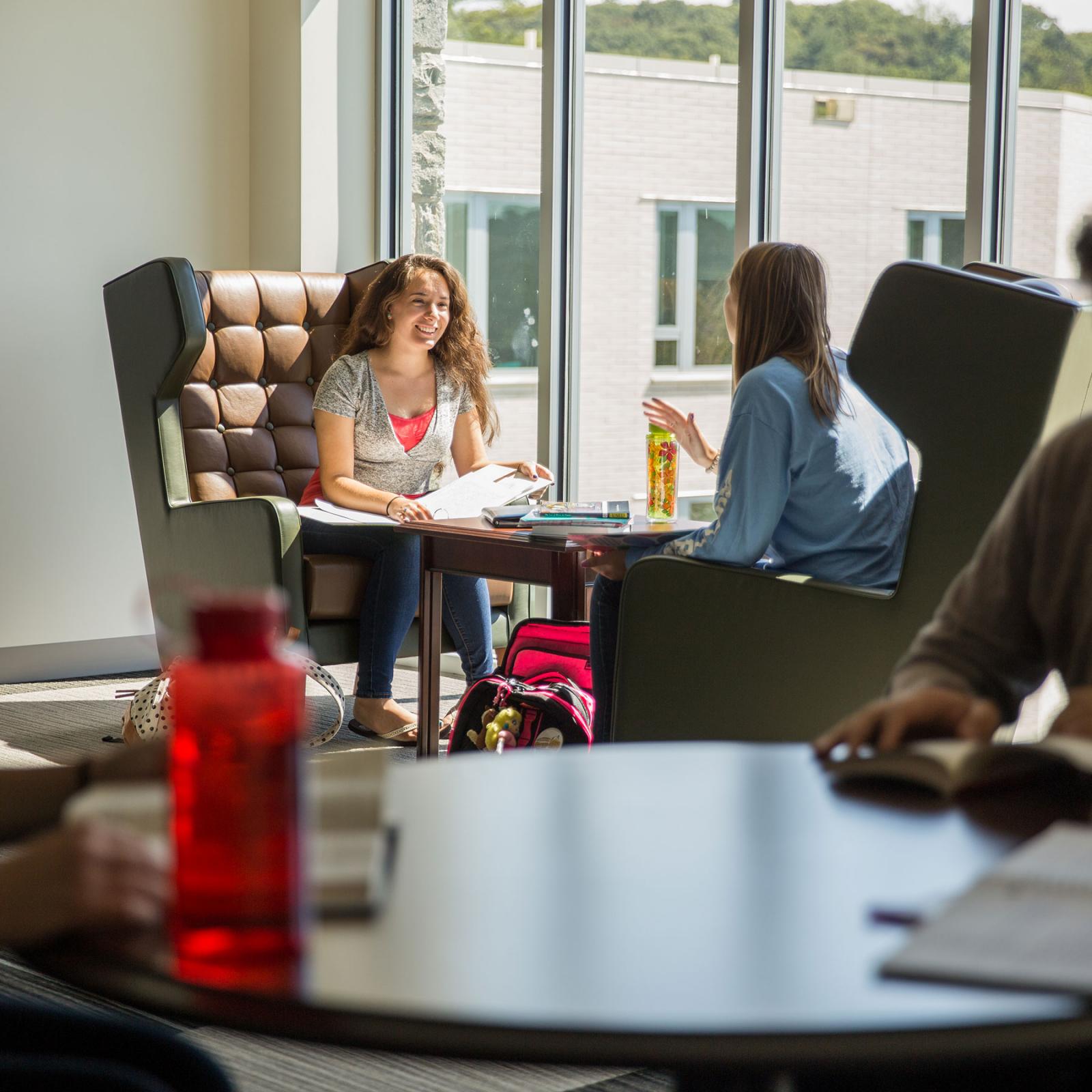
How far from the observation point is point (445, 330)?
3.99 metres

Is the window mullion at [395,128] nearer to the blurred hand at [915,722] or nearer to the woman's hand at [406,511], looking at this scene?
the woman's hand at [406,511]

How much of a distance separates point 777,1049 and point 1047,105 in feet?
10.5

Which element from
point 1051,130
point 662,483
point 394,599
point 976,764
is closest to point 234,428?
point 394,599

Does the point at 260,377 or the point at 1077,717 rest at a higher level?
the point at 260,377

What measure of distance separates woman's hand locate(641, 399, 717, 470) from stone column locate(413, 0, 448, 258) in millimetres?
2200

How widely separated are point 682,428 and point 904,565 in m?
0.94

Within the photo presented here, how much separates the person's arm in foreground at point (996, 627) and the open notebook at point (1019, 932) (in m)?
0.31

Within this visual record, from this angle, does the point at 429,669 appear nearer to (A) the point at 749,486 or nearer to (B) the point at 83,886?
(A) the point at 749,486

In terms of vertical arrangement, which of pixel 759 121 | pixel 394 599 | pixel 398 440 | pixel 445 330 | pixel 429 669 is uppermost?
pixel 759 121

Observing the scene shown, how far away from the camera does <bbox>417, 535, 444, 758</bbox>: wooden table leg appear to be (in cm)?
333

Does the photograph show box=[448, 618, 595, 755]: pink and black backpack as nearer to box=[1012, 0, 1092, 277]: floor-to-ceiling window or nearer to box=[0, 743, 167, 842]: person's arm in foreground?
box=[1012, 0, 1092, 277]: floor-to-ceiling window

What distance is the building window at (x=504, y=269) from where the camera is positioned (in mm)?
4715

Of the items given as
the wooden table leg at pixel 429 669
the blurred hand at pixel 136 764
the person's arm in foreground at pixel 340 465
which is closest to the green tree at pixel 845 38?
the person's arm in foreground at pixel 340 465

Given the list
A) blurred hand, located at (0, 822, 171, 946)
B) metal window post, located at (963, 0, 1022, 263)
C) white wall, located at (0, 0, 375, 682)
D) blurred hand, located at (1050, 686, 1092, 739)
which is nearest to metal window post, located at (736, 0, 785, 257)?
metal window post, located at (963, 0, 1022, 263)
